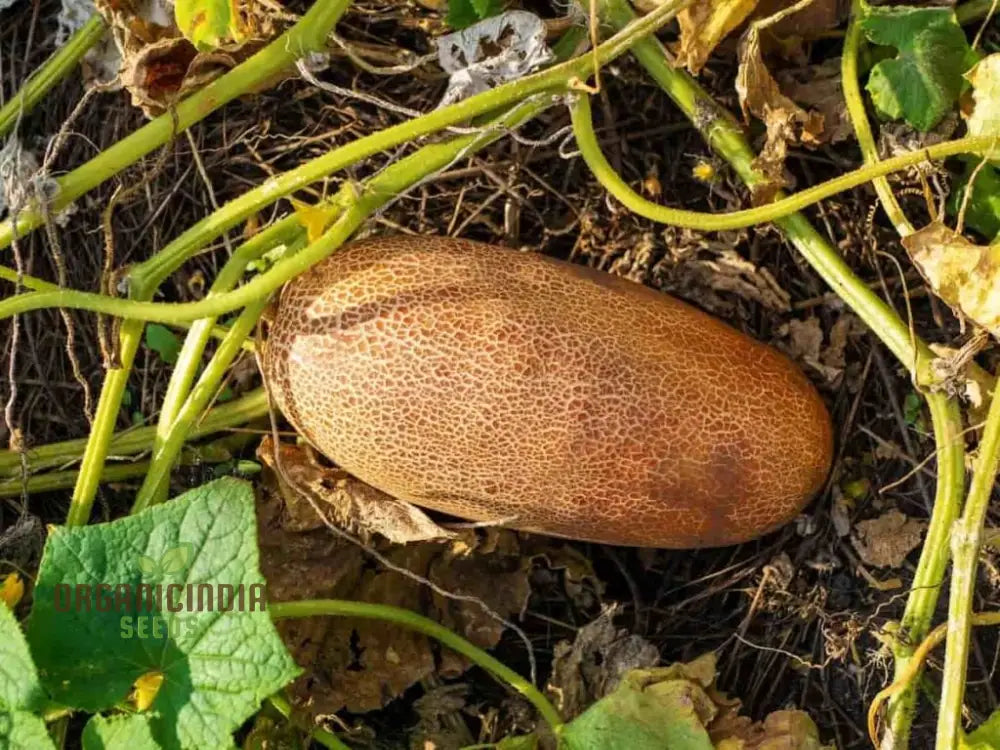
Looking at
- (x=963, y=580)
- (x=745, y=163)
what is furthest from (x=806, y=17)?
(x=963, y=580)

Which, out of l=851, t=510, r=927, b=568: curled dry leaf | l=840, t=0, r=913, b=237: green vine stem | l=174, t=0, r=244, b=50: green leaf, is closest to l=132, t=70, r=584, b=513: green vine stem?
l=174, t=0, r=244, b=50: green leaf

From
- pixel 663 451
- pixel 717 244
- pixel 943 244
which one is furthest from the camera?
pixel 717 244

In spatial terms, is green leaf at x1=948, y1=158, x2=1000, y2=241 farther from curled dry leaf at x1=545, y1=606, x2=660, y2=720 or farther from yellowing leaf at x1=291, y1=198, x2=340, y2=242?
yellowing leaf at x1=291, y1=198, x2=340, y2=242

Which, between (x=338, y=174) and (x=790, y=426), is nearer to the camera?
(x=790, y=426)

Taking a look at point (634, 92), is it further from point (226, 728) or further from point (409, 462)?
point (226, 728)

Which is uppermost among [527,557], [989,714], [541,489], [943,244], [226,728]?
[943,244]

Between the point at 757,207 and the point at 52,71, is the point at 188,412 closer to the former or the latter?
the point at 52,71

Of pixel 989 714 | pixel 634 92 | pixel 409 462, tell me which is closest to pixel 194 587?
pixel 409 462

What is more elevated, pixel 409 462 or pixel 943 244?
pixel 943 244
